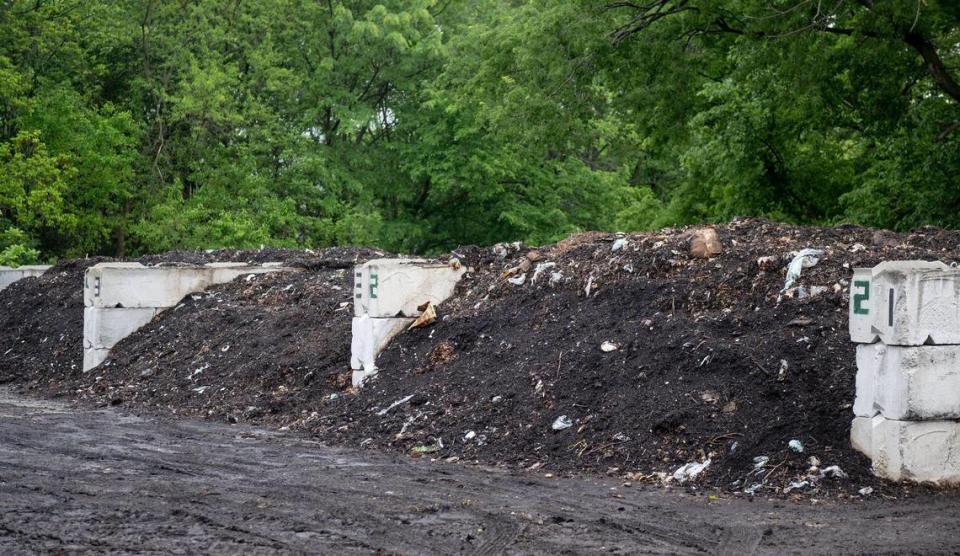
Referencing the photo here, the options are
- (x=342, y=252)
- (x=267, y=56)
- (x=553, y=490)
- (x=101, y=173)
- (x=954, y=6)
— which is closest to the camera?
(x=553, y=490)

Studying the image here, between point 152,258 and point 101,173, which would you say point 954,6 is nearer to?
point 152,258

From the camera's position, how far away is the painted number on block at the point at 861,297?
798cm

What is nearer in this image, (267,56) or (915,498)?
(915,498)

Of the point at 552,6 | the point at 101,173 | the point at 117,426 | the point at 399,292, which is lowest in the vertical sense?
the point at 117,426

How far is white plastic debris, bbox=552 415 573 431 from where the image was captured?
959cm

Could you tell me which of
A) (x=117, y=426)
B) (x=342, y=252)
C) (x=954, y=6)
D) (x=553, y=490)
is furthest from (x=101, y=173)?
(x=553, y=490)

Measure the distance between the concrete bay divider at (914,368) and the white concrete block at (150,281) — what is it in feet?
38.9

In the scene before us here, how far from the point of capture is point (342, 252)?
1934 cm

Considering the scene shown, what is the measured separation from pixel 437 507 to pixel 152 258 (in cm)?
1451

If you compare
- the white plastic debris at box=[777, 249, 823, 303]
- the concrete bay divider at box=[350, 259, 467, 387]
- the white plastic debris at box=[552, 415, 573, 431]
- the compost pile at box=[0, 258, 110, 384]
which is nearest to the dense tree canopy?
the compost pile at box=[0, 258, 110, 384]

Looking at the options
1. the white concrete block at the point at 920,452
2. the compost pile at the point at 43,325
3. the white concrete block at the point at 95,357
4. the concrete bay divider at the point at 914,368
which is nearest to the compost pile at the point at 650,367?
the white concrete block at the point at 920,452

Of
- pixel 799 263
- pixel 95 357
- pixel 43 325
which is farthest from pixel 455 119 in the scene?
pixel 799 263

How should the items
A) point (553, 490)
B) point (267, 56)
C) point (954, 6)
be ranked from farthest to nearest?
point (267, 56)
point (954, 6)
point (553, 490)

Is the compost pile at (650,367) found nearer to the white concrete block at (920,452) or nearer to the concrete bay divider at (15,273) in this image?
the white concrete block at (920,452)
